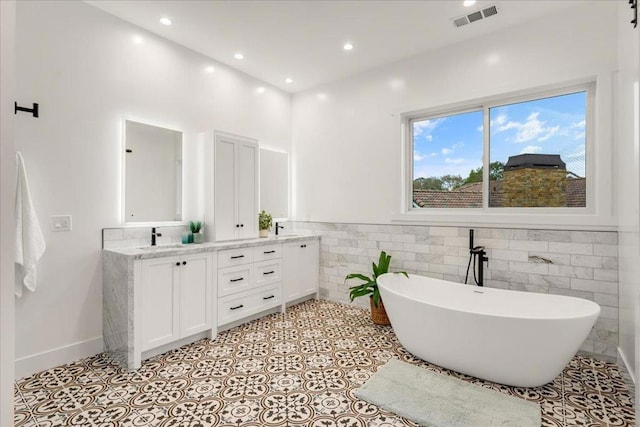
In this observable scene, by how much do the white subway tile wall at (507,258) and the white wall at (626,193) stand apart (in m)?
0.13

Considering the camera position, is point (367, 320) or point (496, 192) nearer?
point (496, 192)

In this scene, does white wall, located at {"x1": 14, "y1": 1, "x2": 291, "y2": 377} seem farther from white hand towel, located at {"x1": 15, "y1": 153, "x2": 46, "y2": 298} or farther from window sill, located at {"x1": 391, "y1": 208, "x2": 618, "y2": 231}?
window sill, located at {"x1": 391, "y1": 208, "x2": 618, "y2": 231}

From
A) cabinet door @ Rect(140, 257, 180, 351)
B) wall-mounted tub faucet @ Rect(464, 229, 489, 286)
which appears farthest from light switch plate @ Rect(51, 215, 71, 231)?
A: wall-mounted tub faucet @ Rect(464, 229, 489, 286)

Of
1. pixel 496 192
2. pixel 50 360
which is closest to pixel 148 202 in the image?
pixel 50 360

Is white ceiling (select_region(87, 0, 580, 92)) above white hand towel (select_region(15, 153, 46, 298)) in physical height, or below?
above

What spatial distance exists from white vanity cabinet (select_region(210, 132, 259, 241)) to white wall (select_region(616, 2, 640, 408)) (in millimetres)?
3384

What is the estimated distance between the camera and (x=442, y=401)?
6.87ft

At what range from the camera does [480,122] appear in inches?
136

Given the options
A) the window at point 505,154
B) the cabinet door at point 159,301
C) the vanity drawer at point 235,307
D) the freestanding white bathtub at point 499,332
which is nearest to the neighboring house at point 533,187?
the window at point 505,154

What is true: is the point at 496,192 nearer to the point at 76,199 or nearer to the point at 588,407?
the point at 588,407

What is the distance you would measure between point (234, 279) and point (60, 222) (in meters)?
1.57

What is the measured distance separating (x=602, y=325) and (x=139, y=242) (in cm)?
424

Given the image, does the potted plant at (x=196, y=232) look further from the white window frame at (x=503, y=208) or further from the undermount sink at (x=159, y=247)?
the white window frame at (x=503, y=208)

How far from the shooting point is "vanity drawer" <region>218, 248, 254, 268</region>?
320 cm
